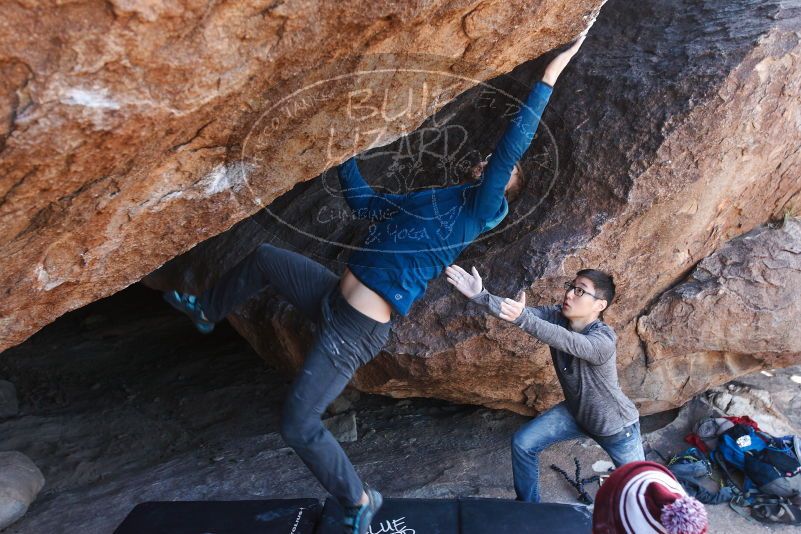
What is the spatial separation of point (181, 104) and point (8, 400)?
3434 millimetres

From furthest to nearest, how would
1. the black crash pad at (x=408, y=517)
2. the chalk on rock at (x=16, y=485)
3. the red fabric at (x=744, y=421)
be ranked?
1. the red fabric at (x=744, y=421)
2. the chalk on rock at (x=16, y=485)
3. the black crash pad at (x=408, y=517)

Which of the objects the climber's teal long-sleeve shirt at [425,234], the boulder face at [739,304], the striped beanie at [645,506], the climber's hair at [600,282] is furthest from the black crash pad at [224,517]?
the boulder face at [739,304]

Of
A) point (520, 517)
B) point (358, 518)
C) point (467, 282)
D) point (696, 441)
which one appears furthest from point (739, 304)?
point (358, 518)

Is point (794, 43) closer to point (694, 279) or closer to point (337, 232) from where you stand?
point (694, 279)

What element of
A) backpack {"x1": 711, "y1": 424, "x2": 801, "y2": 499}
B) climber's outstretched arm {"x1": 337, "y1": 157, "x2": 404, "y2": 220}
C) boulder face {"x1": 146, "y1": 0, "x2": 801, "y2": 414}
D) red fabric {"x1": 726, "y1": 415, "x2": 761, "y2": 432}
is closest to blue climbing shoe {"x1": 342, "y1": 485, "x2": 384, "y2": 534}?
boulder face {"x1": 146, "y1": 0, "x2": 801, "y2": 414}

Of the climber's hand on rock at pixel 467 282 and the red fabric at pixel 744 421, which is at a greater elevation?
the climber's hand on rock at pixel 467 282

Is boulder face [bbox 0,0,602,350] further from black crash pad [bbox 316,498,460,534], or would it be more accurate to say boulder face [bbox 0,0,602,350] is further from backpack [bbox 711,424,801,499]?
backpack [bbox 711,424,801,499]

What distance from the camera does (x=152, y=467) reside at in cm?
399

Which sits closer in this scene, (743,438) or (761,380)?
(743,438)

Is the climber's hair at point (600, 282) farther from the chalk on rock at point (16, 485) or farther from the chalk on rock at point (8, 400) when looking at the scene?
the chalk on rock at point (8, 400)

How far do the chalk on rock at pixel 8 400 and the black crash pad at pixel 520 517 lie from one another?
10.3ft

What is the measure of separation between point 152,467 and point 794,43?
3.91 metres

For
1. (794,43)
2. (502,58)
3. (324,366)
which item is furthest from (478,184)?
(794,43)

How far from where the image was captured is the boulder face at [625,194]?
3252 millimetres
